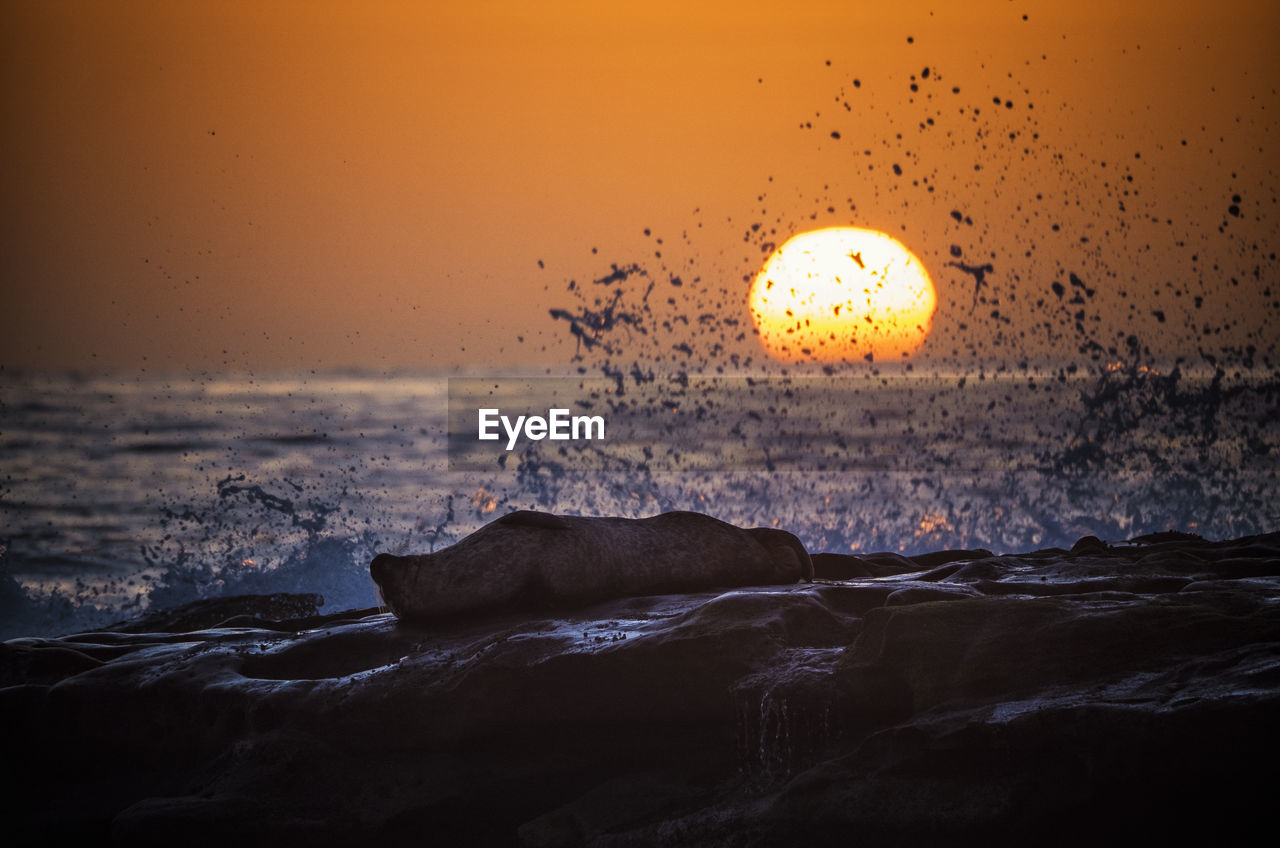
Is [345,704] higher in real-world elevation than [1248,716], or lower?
lower

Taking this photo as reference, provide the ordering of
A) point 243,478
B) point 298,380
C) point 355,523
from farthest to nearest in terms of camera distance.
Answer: point 298,380 < point 243,478 < point 355,523

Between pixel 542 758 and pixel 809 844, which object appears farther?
pixel 542 758

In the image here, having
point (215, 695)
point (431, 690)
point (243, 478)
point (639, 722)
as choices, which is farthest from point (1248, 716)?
point (243, 478)

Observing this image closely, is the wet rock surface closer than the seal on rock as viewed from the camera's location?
Yes

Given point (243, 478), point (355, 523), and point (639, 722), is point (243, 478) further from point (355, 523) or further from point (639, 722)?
point (639, 722)
